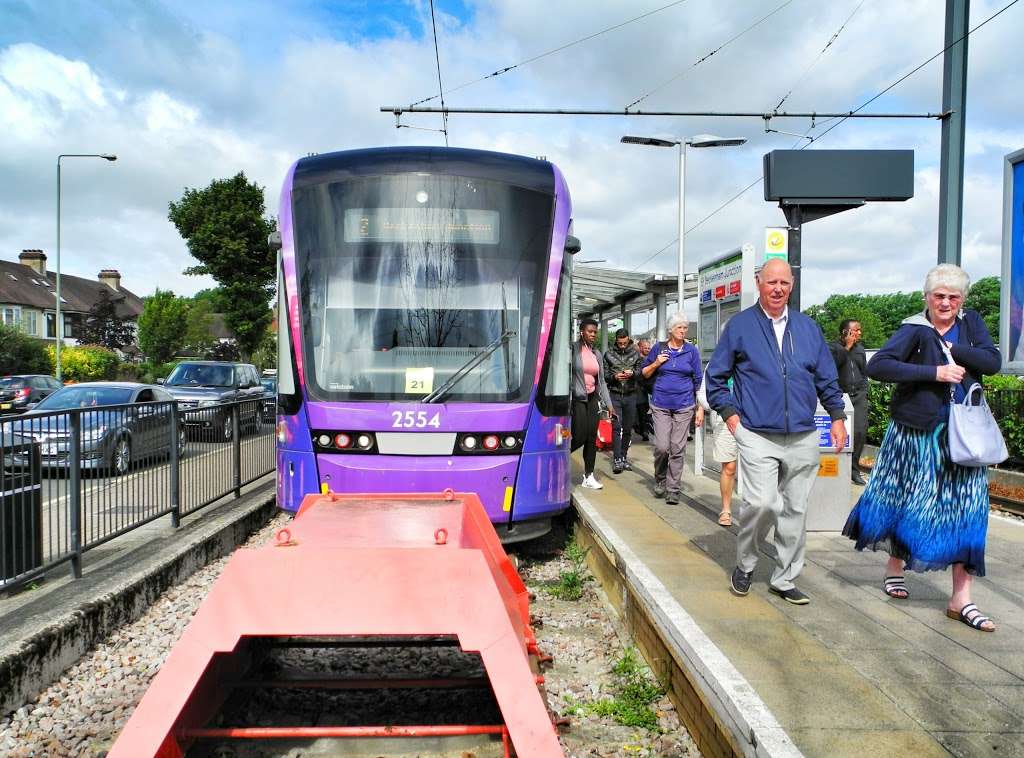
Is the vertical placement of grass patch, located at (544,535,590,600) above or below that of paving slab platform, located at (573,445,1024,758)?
below

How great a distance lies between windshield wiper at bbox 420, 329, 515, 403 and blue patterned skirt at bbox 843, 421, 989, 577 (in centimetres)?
282

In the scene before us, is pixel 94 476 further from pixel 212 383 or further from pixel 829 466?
pixel 212 383

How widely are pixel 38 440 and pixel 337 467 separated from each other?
1922 mm

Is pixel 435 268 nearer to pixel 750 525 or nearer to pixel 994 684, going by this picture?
pixel 750 525

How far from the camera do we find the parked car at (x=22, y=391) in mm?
23281

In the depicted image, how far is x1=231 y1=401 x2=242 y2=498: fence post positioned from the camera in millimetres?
9484

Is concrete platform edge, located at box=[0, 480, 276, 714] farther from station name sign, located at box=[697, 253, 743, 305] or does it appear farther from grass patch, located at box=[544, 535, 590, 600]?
station name sign, located at box=[697, 253, 743, 305]

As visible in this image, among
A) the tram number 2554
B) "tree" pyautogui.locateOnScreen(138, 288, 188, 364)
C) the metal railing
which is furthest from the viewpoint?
"tree" pyautogui.locateOnScreen(138, 288, 188, 364)

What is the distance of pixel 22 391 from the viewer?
24484 millimetres

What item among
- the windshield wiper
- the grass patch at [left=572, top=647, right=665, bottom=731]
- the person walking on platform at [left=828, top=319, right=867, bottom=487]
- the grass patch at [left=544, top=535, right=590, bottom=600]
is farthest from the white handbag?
the person walking on platform at [left=828, top=319, right=867, bottom=487]

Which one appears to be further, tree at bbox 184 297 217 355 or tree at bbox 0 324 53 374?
tree at bbox 184 297 217 355

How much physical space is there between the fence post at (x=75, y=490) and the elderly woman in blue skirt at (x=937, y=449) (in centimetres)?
506

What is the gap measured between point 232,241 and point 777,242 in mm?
33253

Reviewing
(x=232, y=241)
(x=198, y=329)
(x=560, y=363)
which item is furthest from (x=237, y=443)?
(x=198, y=329)
